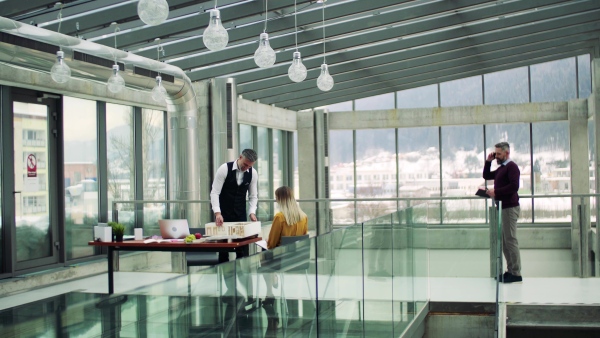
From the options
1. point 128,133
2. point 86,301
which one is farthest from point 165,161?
point 86,301

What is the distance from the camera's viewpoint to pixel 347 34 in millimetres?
11055

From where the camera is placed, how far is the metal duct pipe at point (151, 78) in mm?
7020

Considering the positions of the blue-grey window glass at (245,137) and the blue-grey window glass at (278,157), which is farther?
the blue-grey window glass at (278,157)

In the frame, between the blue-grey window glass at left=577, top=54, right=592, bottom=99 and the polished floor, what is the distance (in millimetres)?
13069

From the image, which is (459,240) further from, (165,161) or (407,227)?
(165,161)

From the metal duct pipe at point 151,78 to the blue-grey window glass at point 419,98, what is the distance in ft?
32.6

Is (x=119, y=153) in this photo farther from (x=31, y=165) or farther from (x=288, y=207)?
(x=288, y=207)

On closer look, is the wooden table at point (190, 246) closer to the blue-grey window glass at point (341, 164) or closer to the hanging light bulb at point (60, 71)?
the hanging light bulb at point (60, 71)

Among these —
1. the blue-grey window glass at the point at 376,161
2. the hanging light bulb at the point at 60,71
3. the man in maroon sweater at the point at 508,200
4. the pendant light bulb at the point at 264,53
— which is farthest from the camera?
the blue-grey window glass at the point at 376,161

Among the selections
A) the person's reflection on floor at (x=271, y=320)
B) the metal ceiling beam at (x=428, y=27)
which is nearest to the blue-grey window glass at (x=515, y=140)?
the metal ceiling beam at (x=428, y=27)

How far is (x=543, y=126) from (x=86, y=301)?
17.9m

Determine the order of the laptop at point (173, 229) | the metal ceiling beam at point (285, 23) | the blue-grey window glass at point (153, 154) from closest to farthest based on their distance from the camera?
the laptop at point (173, 229), the metal ceiling beam at point (285, 23), the blue-grey window glass at point (153, 154)

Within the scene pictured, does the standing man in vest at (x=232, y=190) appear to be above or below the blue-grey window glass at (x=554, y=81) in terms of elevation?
below

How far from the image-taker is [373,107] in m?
19.9
